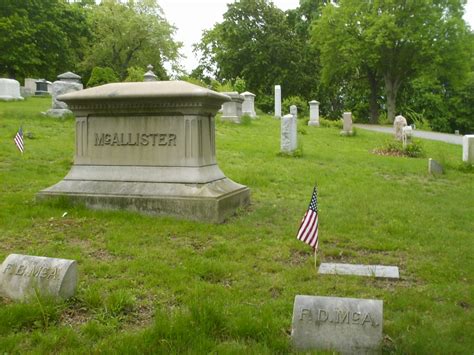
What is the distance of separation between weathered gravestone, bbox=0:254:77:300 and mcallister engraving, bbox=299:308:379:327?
191 cm

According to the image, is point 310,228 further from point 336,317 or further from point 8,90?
point 8,90

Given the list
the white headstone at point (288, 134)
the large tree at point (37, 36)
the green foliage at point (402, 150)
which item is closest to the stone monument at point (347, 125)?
the green foliage at point (402, 150)

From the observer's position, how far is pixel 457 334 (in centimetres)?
346

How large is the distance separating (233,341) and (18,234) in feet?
12.3

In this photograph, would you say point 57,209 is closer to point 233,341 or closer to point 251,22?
point 233,341

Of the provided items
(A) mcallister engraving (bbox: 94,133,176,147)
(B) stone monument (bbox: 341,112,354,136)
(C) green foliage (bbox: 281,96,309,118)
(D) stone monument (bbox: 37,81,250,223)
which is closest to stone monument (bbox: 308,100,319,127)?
(B) stone monument (bbox: 341,112,354,136)

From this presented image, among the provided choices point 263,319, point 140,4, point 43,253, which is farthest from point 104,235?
point 140,4

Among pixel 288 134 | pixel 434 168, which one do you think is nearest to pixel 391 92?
pixel 288 134

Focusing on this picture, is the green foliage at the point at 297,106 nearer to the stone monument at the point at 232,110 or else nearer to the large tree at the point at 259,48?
the large tree at the point at 259,48

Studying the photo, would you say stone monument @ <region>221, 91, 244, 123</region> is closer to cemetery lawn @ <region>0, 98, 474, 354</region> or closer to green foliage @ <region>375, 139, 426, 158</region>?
green foliage @ <region>375, 139, 426, 158</region>

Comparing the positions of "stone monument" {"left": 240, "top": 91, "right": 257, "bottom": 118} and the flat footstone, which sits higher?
"stone monument" {"left": 240, "top": 91, "right": 257, "bottom": 118}

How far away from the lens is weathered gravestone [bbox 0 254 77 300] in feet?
12.7

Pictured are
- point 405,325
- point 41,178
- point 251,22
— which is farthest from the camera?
point 251,22

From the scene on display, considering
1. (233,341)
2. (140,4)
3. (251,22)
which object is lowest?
(233,341)
